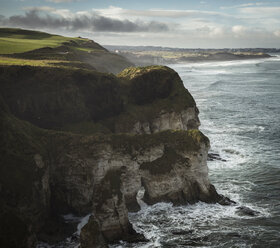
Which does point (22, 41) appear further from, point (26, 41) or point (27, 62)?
point (27, 62)

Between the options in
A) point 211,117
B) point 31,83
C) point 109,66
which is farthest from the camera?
point 109,66

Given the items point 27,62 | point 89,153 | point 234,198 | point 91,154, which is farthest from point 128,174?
point 27,62

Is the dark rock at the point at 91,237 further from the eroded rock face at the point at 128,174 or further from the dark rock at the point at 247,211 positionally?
the dark rock at the point at 247,211

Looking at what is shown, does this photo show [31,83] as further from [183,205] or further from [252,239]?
[252,239]

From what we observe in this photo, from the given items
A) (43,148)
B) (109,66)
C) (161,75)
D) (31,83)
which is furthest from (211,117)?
(43,148)

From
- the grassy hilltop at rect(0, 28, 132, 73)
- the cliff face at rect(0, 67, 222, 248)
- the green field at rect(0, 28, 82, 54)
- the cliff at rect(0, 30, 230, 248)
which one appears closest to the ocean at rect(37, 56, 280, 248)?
the cliff at rect(0, 30, 230, 248)
